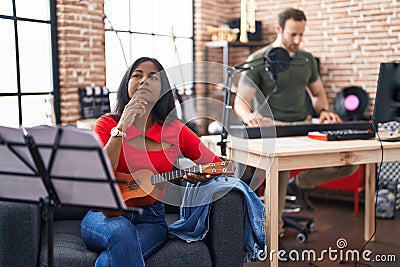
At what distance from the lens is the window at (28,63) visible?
3682 mm

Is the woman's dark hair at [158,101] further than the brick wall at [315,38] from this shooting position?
No

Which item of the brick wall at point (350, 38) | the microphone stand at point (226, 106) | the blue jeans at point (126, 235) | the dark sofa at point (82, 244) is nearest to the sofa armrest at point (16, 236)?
the dark sofa at point (82, 244)

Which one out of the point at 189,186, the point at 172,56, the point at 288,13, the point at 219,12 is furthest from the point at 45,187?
the point at 219,12

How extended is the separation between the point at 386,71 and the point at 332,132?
1.55ft

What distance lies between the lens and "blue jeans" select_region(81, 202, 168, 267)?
1884 mm

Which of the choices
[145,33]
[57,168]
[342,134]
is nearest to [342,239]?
[342,134]

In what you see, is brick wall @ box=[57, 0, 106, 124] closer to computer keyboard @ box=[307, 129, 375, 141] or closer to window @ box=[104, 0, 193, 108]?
window @ box=[104, 0, 193, 108]

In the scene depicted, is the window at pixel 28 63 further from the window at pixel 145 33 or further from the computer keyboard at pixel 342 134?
the computer keyboard at pixel 342 134

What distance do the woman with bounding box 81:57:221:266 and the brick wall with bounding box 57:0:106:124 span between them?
1936 millimetres

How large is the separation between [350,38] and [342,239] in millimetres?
2271

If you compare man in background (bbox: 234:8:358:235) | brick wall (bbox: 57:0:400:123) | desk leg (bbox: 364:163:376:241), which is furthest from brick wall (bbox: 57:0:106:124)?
desk leg (bbox: 364:163:376:241)

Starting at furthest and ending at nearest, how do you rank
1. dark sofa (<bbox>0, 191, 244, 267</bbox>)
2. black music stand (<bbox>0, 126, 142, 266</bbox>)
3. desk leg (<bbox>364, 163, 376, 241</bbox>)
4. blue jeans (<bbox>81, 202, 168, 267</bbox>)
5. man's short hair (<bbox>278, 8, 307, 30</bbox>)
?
desk leg (<bbox>364, 163, 376, 241</bbox>) → man's short hair (<bbox>278, 8, 307, 30</bbox>) → dark sofa (<bbox>0, 191, 244, 267</bbox>) → blue jeans (<bbox>81, 202, 168, 267</bbox>) → black music stand (<bbox>0, 126, 142, 266</bbox>)

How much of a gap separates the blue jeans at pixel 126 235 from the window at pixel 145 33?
2.45 meters

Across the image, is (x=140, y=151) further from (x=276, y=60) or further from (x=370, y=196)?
(x=370, y=196)
